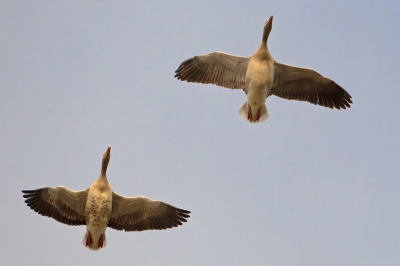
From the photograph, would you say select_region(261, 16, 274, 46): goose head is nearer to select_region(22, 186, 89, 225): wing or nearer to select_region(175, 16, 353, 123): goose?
select_region(175, 16, 353, 123): goose

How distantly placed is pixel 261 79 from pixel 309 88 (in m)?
2.08

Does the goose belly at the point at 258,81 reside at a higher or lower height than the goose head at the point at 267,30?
lower

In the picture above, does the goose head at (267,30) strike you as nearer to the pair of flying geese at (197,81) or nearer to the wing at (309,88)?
the pair of flying geese at (197,81)

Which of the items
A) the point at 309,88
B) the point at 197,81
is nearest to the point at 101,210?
the point at 197,81

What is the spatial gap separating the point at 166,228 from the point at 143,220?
0.58 m

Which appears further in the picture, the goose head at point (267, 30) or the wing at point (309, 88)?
the wing at point (309, 88)

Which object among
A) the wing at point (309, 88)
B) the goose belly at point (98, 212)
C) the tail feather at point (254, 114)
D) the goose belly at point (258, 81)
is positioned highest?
the wing at point (309, 88)

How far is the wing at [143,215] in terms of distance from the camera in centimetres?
1459

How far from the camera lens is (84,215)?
573 inches

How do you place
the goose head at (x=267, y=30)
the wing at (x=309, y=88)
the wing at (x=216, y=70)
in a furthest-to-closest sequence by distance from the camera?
the wing at (x=309, y=88), the wing at (x=216, y=70), the goose head at (x=267, y=30)

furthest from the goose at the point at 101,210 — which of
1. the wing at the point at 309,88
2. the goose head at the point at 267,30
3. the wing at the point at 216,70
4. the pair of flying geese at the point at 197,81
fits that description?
the goose head at the point at 267,30

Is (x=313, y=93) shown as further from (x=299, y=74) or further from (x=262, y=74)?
(x=262, y=74)

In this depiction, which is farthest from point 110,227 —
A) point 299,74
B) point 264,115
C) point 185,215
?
point 299,74

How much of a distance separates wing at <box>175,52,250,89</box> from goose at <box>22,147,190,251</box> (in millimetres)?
2934
